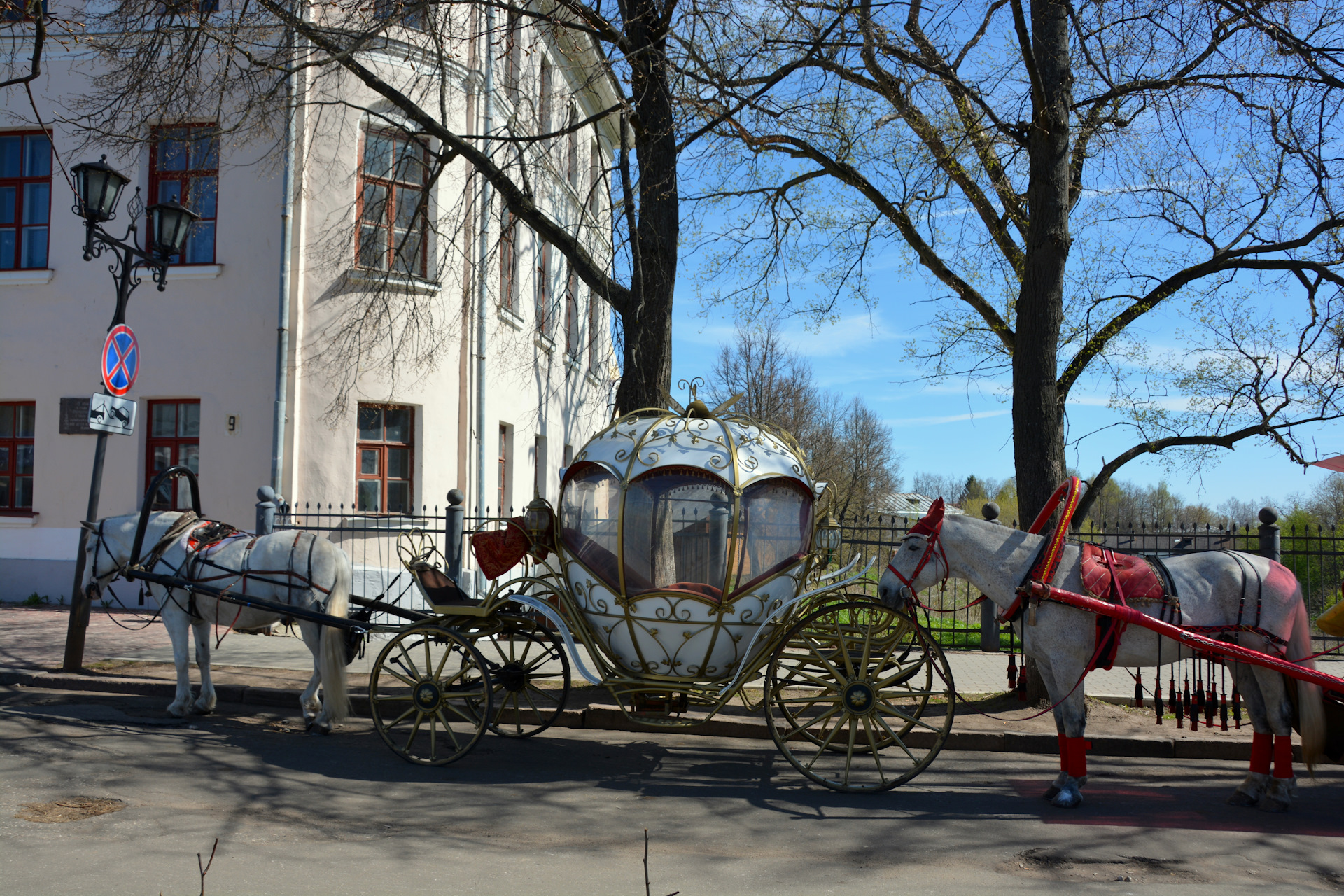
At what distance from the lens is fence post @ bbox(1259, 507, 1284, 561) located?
973 cm

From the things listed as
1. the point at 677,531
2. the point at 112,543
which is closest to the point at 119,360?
the point at 112,543

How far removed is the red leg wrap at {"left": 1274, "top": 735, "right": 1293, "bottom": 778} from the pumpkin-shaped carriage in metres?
1.94

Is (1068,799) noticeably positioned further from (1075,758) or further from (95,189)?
(95,189)

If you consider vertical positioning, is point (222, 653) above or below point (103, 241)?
below

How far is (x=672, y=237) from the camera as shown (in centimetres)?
915

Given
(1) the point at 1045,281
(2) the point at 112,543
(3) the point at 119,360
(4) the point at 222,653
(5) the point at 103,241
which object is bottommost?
(4) the point at 222,653

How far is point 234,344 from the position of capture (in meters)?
14.0

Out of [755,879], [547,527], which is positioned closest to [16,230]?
[547,527]

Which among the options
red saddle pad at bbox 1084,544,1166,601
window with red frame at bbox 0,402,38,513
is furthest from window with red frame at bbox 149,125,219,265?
red saddle pad at bbox 1084,544,1166,601

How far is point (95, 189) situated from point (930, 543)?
327 inches

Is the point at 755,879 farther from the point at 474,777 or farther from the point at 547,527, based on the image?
the point at 547,527

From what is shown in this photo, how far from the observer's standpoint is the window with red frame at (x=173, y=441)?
46.4 ft

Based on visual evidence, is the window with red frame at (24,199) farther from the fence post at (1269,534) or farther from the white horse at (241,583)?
the fence post at (1269,534)

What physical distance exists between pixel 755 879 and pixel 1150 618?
3.01 meters
